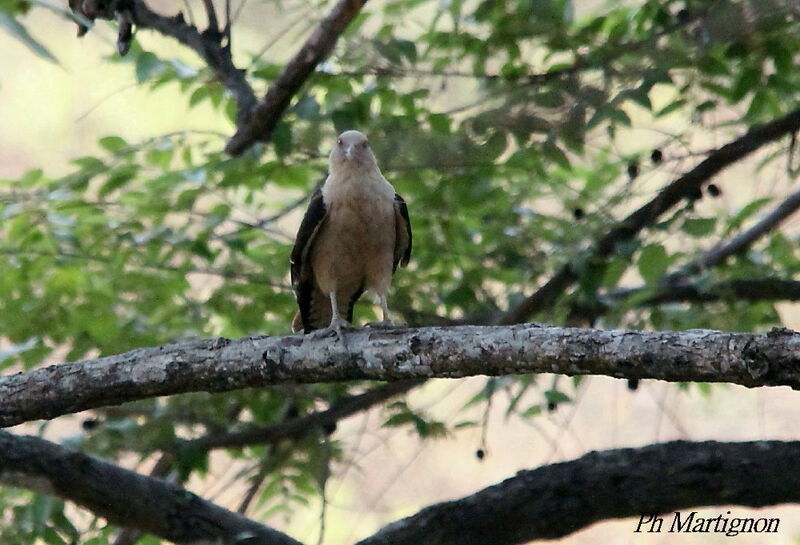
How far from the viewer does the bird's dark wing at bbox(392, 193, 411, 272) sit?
16.0 feet

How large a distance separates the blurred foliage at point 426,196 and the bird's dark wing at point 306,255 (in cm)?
21

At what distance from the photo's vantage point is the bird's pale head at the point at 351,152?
4715mm

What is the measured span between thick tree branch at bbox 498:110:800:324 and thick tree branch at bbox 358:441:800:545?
885 millimetres

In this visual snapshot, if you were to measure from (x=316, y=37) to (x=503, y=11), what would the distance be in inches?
32.1

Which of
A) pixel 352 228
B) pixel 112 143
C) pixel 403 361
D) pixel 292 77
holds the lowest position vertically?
pixel 403 361

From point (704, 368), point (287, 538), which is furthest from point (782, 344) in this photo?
point (287, 538)

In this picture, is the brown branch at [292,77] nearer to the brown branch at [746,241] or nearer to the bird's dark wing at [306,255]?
the bird's dark wing at [306,255]

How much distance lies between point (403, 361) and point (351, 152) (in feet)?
5.41

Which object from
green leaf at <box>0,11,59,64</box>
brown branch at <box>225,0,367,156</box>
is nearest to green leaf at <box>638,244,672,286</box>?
brown branch at <box>225,0,367,156</box>

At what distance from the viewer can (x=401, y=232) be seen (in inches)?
194

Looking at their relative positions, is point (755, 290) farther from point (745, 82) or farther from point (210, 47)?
point (210, 47)

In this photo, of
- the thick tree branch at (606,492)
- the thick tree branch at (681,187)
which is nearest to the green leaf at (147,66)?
the thick tree branch at (681,187)

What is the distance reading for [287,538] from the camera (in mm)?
4391

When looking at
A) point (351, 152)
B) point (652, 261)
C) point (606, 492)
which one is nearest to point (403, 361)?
point (606, 492)
